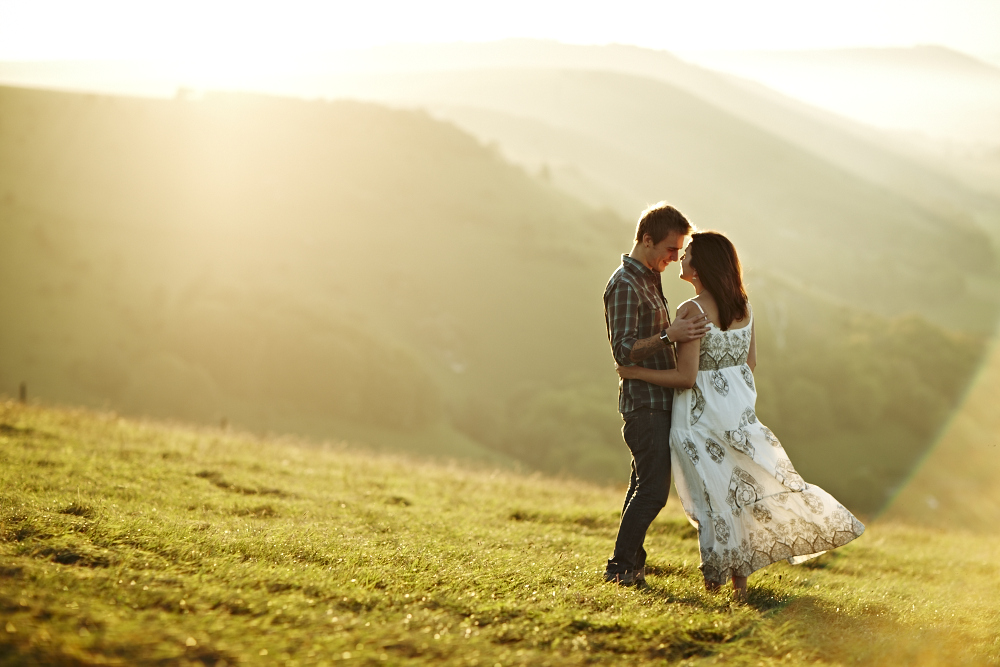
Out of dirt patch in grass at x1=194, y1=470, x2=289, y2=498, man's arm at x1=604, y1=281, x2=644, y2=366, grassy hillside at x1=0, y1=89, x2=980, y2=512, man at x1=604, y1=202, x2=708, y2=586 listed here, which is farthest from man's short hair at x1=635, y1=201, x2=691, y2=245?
grassy hillside at x1=0, y1=89, x2=980, y2=512

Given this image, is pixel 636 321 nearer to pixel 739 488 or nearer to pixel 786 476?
pixel 739 488

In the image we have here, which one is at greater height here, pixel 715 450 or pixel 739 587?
pixel 715 450

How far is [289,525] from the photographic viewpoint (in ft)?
22.7

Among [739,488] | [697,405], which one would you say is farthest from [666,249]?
[739,488]

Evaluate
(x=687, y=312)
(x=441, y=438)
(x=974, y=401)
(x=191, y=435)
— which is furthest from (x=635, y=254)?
(x=974, y=401)

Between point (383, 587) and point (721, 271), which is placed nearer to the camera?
point (383, 587)

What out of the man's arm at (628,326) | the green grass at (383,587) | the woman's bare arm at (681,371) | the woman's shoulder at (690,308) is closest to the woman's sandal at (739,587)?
the green grass at (383,587)

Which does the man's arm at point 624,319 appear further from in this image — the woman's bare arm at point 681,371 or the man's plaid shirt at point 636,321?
the woman's bare arm at point 681,371

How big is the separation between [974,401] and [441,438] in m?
88.1

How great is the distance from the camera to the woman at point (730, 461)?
5516 millimetres

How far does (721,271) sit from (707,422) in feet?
3.76

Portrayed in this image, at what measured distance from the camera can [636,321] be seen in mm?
5668

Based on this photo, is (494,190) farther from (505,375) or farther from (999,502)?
(999,502)

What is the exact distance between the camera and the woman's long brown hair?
548 centimetres
